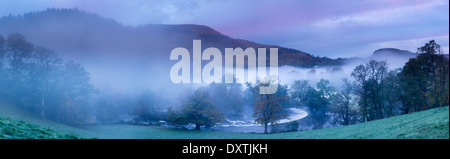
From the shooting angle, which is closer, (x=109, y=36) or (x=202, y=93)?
(x=202, y=93)

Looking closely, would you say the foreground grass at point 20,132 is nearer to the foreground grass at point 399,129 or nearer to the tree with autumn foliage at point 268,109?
the foreground grass at point 399,129

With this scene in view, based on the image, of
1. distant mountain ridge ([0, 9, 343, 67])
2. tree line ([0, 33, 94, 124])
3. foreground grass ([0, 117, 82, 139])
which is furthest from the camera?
distant mountain ridge ([0, 9, 343, 67])

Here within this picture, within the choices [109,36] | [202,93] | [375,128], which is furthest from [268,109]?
[109,36]

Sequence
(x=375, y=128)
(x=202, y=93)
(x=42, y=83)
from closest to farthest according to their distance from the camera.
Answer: (x=375, y=128), (x=42, y=83), (x=202, y=93)

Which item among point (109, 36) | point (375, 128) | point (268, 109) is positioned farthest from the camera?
point (109, 36)

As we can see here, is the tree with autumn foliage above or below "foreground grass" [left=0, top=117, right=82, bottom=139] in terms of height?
below

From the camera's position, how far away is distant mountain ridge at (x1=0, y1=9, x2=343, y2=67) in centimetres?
4953

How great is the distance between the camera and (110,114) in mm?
41812

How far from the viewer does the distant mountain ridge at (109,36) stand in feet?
163

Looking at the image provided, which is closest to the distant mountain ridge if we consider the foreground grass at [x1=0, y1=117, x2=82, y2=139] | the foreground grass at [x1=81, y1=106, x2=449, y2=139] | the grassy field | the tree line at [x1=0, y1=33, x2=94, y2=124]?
the tree line at [x1=0, y1=33, x2=94, y2=124]

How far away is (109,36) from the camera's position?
62.3 m

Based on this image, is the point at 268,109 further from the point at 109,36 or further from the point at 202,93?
the point at 109,36

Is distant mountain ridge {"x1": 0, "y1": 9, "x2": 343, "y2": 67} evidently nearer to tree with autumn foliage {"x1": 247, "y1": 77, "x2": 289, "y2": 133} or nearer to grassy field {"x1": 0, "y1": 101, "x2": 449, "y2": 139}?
tree with autumn foliage {"x1": 247, "y1": 77, "x2": 289, "y2": 133}

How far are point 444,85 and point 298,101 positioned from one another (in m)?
23.9
